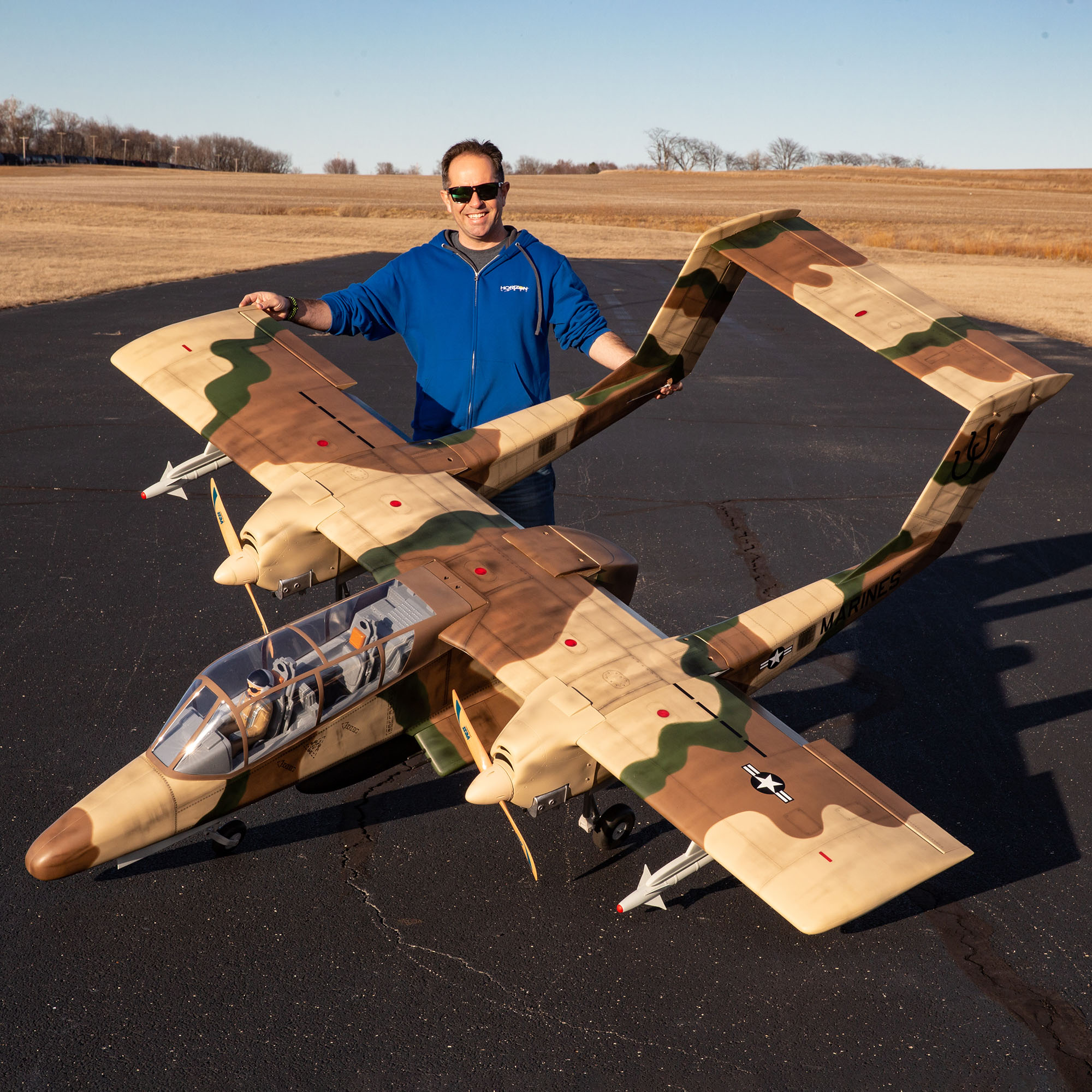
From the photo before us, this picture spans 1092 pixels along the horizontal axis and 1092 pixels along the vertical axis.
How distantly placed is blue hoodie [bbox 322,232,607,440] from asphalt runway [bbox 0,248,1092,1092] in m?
3.70

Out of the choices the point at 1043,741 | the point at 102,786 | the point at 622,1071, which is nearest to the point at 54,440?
the point at 102,786

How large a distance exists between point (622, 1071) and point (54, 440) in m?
14.5

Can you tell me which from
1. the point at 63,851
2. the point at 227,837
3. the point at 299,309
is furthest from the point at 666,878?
the point at 299,309

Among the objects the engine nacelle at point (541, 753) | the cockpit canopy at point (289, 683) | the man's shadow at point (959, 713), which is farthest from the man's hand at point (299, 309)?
the man's shadow at point (959, 713)

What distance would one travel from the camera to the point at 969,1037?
582 cm

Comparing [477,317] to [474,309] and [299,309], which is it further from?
[299,309]

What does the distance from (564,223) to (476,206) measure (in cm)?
6116

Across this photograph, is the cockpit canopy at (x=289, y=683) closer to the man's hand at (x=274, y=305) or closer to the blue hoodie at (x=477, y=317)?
the blue hoodie at (x=477, y=317)

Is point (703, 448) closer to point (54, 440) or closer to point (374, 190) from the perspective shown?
point (54, 440)

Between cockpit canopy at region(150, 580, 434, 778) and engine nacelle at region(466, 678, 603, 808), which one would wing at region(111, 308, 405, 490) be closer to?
cockpit canopy at region(150, 580, 434, 778)

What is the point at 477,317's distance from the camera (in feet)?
24.9

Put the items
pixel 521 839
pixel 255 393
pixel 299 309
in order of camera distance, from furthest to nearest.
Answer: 1. pixel 255 393
2. pixel 299 309
3. pixel 521 839

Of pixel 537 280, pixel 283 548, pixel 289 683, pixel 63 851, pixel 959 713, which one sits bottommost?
pixel 959 713

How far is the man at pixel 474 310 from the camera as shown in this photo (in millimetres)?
7547
